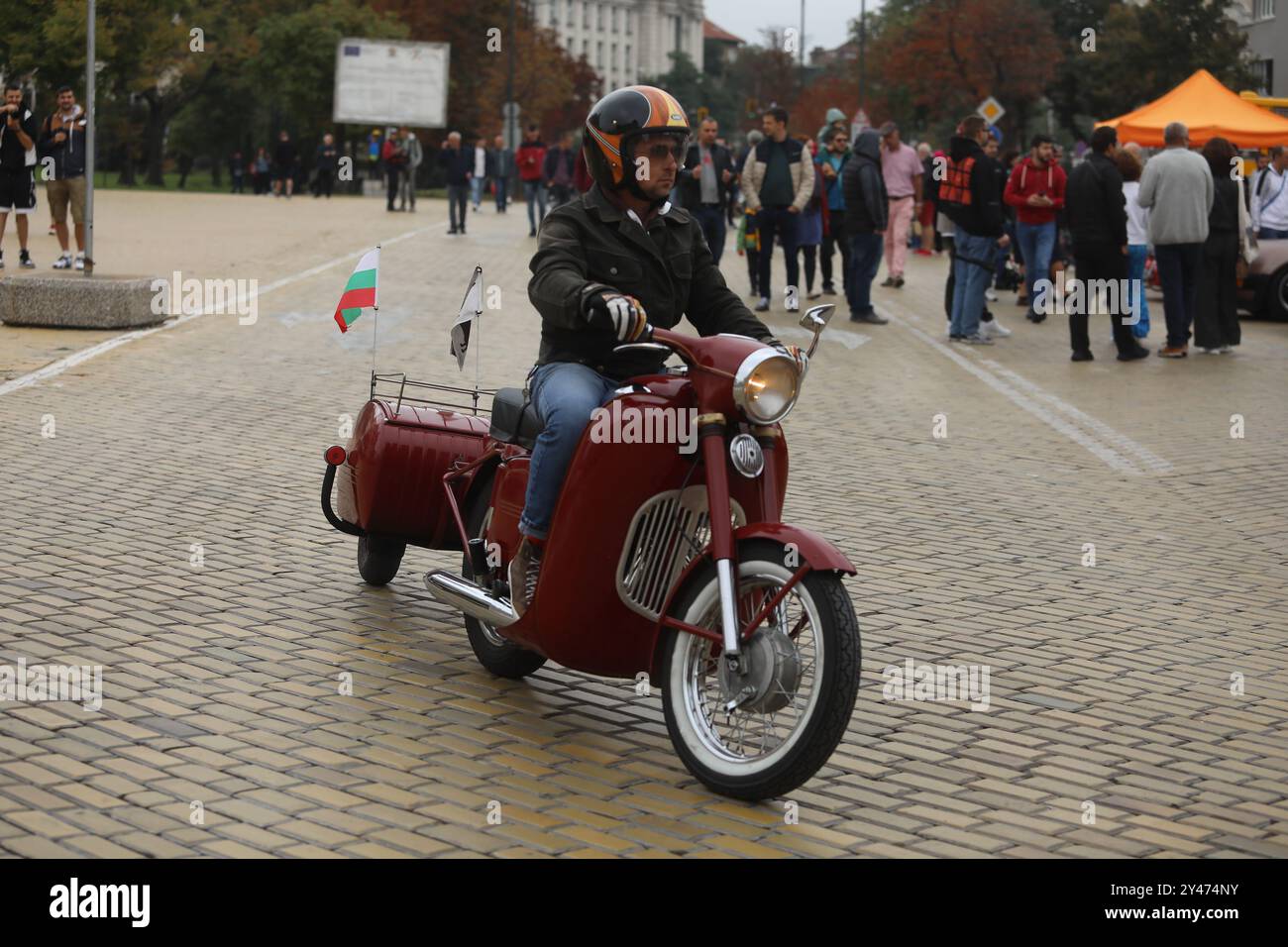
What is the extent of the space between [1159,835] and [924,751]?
83 cm

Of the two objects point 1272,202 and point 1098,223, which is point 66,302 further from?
point 1272,202

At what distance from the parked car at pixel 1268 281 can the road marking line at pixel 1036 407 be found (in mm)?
4554

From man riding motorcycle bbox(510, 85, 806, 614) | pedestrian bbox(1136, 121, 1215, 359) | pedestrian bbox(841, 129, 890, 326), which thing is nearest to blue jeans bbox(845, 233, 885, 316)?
pedestrian bbox(841, 129, 890, 326)

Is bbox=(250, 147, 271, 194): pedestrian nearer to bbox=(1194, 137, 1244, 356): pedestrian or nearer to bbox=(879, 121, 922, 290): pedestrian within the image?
bbox=(879, 121, 922, 290): pedestrian

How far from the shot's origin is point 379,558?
6.98m

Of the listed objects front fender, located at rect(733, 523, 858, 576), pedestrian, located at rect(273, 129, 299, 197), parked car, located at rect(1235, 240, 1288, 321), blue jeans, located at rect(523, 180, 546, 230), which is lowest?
front fender, located at rect(733, 523, 858, 576)

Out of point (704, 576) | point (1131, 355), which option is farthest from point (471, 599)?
point (1131, 355)

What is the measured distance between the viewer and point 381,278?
20562 mm

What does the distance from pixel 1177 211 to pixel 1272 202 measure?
644 centimetres

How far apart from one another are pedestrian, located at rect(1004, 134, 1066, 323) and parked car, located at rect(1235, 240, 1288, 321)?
279 centimetres

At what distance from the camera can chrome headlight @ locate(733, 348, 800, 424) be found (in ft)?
14.9

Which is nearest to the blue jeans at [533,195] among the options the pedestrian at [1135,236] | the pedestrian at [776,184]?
the pedestrian at [776,184]
